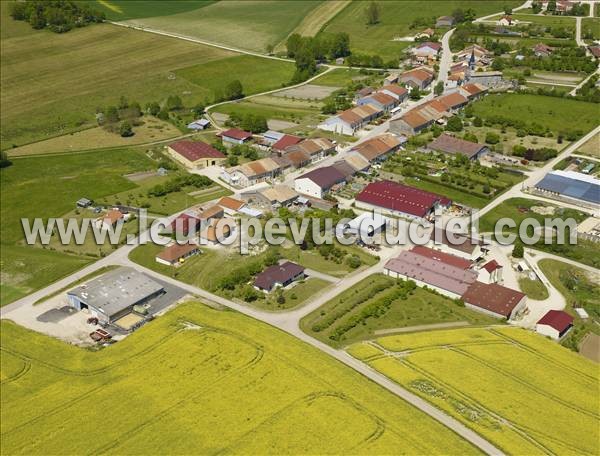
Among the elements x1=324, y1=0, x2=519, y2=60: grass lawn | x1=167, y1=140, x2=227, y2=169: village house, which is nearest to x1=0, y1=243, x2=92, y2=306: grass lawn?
x1=167, y1=140, x2=227, y2=169: village house

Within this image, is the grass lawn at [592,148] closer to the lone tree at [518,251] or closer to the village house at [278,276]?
the lone tree at [518,251]

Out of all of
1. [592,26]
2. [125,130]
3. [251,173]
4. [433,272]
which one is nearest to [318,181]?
[251,173]

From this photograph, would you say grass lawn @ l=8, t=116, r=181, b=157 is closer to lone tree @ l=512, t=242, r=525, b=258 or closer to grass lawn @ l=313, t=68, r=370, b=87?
grass lawn @ l=313, t=68, r=370, b=87

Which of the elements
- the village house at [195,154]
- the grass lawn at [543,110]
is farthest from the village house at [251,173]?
the grass lawn at [543,110]

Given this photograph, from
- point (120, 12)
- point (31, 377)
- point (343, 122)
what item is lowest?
point (31, 377)

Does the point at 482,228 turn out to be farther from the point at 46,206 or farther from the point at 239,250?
the point at 46,206

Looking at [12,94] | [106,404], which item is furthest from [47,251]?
[12,94]
